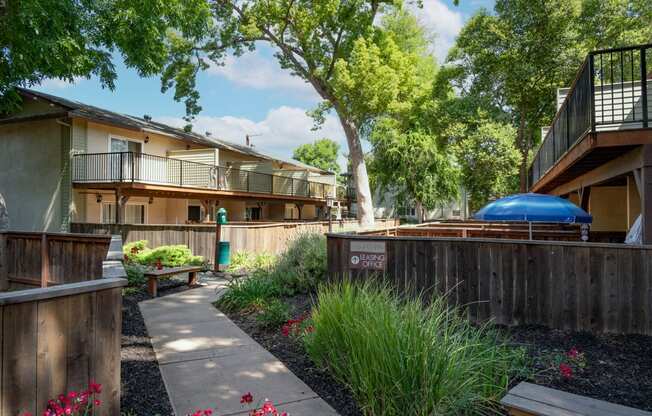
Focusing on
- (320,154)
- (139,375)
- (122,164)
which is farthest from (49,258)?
(320,154)

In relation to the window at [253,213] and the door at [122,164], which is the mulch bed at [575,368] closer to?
the door at [122,164]

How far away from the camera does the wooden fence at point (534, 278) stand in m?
5.23

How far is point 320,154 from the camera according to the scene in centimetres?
7512

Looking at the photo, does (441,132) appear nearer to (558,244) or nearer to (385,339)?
(558,244)

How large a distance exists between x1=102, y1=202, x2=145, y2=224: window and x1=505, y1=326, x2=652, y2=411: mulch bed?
18160 millimetres

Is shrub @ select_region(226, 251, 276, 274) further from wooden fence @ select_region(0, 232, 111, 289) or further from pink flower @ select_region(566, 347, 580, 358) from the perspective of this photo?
pink flower @ select_region(566, 347, 580, 358)

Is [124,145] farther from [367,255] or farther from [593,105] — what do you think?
[593,105]

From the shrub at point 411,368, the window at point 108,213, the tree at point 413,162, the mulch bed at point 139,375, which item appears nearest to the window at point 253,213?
the tree at point 413,162

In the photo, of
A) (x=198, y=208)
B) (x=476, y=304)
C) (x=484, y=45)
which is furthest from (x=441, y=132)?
(x=476, y=304)

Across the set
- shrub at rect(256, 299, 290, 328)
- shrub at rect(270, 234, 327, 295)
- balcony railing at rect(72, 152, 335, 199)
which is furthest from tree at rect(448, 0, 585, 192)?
shrub at rect(256, 299, 290, 328)

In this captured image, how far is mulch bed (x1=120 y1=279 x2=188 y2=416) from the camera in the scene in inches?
141

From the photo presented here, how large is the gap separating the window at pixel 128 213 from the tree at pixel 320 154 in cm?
5501

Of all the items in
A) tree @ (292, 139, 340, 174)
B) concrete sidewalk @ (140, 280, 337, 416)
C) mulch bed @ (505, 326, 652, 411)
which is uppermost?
tree @ (292, 139, 340, 174)

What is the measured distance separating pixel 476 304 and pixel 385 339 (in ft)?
10.6
